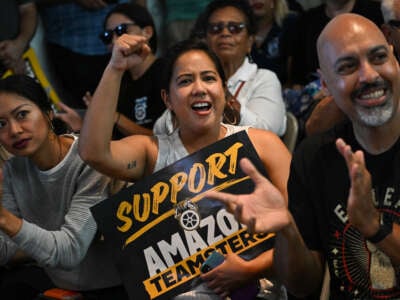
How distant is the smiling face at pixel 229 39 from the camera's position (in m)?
3.28

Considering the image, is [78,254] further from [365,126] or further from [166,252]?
[365,126]

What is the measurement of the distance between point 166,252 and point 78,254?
0.34 m

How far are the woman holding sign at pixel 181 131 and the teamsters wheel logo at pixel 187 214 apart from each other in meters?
0.14

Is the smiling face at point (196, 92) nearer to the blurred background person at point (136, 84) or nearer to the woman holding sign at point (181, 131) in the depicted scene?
the woman holding sign at point (181, 131)

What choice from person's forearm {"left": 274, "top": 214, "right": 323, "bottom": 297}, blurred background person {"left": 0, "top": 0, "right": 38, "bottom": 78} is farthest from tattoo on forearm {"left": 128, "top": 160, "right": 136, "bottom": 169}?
blurred background person {"left": 0, "top": 0, "right": 38, "bottom": 78}

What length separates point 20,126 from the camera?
2514 mm

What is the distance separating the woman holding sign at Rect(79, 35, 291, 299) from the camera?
2.30 meters

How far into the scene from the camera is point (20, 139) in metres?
2.50

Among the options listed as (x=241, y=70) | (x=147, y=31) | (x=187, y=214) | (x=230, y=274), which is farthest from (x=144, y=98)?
(x=230, y=274)

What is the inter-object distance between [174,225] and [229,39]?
1286mm

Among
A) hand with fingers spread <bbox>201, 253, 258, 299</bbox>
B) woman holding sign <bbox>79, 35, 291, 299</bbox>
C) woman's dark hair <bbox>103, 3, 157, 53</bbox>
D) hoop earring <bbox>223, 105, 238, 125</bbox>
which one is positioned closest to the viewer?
hand with fingers spread <bbox>201, 253, 258, 299</bbox>

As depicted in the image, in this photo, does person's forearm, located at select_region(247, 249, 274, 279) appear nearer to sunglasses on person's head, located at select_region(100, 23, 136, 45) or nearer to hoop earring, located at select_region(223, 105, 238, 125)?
hoop earring, located at select_region(223, 105, 238, 125)

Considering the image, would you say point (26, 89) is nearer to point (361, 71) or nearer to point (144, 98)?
point (144, 98)

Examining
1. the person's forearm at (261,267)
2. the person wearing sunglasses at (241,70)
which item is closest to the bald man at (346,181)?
the person's forearm at (261,267)
